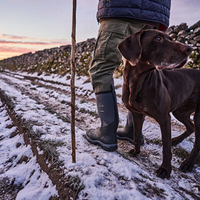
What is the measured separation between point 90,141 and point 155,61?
51.6 inches

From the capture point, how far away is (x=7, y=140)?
2.42 metres

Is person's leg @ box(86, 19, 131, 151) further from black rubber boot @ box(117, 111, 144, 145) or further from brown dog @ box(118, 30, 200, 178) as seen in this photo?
black rubber boot @ box(117, 111, 144, 145)

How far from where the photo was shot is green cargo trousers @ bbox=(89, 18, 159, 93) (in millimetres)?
1894

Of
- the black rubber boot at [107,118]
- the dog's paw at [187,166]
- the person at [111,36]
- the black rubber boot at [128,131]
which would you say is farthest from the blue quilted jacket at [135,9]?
the dog's paw at [187,166]

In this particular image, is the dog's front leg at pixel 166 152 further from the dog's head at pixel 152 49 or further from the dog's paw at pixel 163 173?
the dog's head at pixel 152 49

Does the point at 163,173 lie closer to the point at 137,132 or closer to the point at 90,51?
the point at 137,132

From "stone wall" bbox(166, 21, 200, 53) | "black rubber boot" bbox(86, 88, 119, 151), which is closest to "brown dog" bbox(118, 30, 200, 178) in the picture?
"black rubber boot" bbox(86, 88, 119, 151)

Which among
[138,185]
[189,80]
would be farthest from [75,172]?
[189,80]

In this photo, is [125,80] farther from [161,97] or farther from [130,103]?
[161,97]

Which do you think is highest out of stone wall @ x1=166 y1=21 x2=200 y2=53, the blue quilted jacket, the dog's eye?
stone wall @ x1=166 y1=21 x2=200 y2=53

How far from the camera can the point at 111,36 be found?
1.91m

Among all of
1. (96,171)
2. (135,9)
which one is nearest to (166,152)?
(96,171)

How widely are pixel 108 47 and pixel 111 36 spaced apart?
13 cm

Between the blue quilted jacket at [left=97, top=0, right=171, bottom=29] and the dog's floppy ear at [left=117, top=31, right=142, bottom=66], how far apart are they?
0.31 metres
